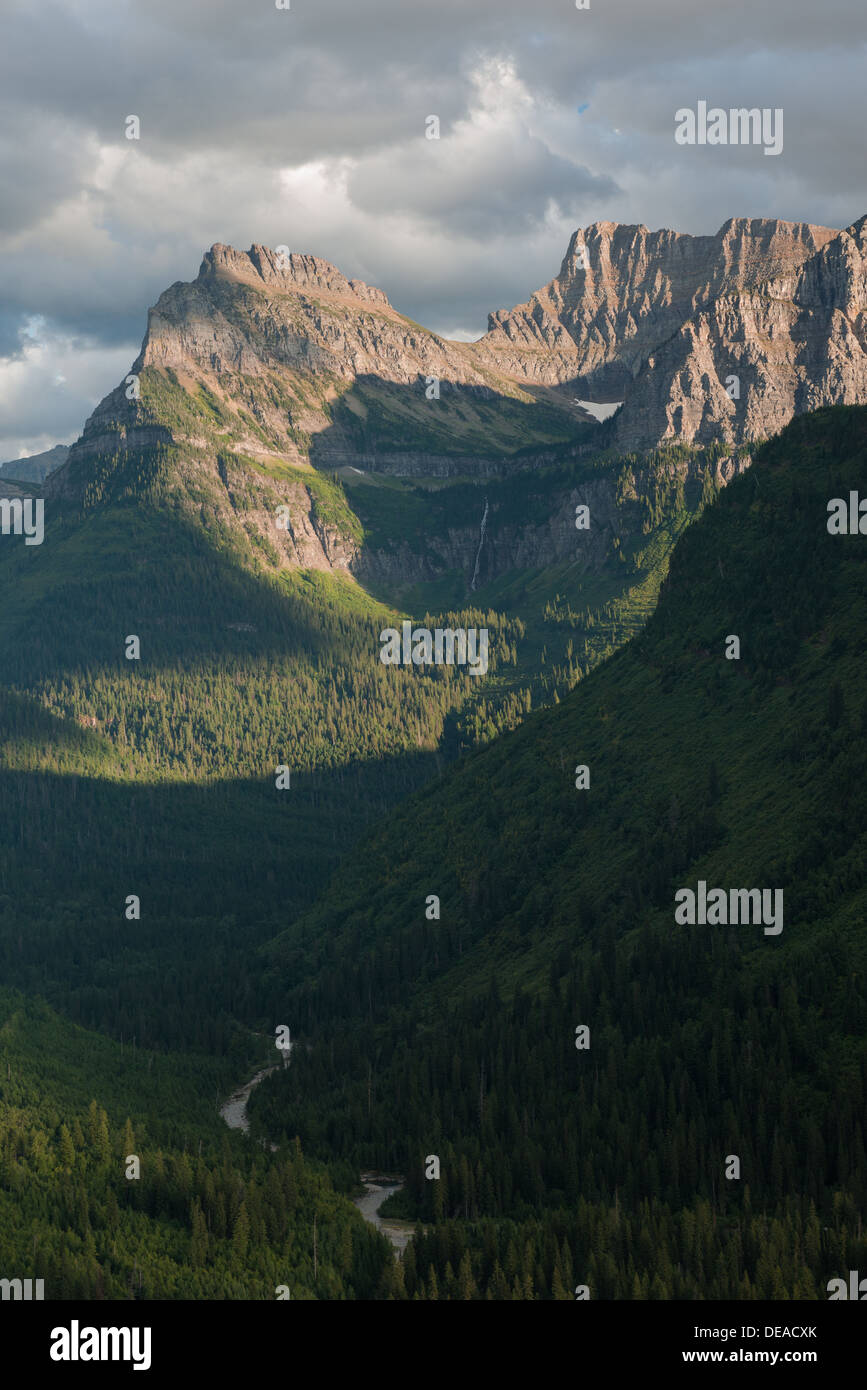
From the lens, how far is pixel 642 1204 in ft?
641
